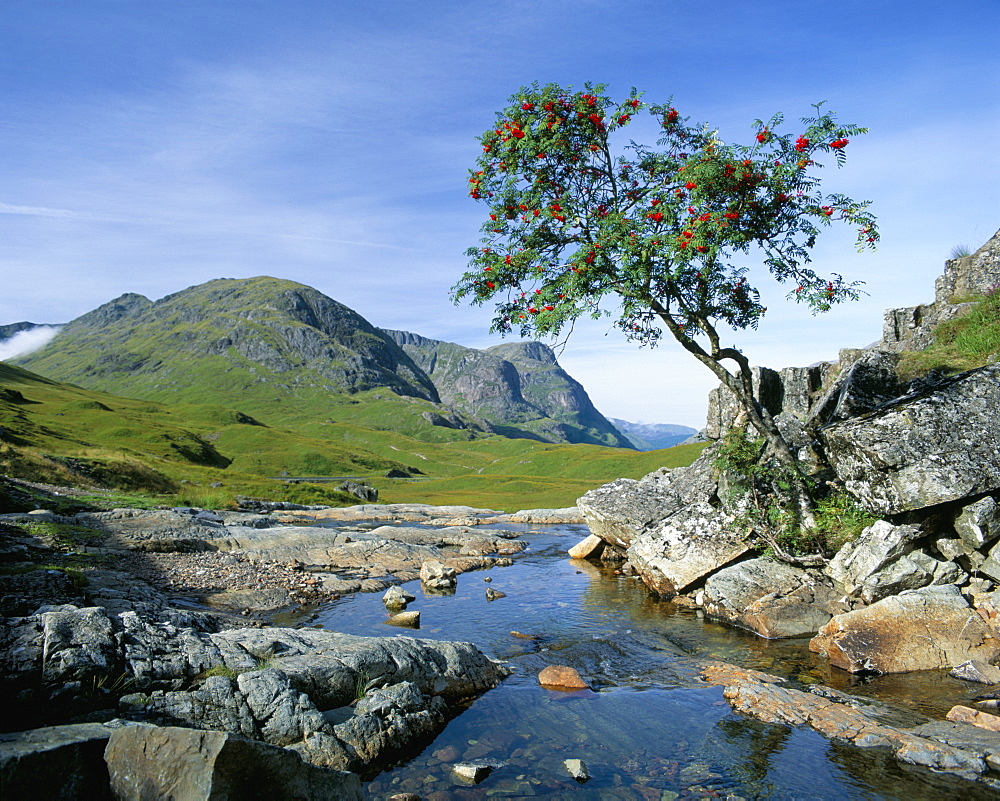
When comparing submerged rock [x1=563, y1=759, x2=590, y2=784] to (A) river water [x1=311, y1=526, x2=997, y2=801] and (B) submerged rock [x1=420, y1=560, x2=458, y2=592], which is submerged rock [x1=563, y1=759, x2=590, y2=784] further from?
(B) submerged rock [x1=420, y1=560, x2=458, y2=592]

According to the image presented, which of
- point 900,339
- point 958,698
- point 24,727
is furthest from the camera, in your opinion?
point 900,339

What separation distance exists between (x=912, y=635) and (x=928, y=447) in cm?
589

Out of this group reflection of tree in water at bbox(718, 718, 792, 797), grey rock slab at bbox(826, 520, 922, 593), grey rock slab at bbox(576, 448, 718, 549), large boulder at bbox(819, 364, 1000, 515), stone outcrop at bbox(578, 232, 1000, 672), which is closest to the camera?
reflection of tree in water at bbox(718, 718, 792, 797)

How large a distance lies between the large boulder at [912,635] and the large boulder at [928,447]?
2.96m

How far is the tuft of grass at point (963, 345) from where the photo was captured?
2375 cm

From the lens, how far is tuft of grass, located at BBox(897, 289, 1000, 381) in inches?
935

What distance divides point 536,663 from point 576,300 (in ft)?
41.9

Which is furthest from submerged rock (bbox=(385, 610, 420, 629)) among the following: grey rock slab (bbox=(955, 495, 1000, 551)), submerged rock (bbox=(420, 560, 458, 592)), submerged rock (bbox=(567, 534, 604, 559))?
submerged rock (bbox=(567, 534, 604, 559))

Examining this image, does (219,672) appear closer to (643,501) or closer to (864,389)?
(643,501)

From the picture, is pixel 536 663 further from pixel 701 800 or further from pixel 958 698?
pixel 958 698

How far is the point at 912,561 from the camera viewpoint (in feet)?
56.9

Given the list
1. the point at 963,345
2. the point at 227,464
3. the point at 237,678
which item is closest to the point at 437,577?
the point at 237,678

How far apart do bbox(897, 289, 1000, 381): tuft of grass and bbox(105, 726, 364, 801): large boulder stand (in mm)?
26943

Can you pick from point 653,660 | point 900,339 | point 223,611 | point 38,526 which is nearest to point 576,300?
point 653,660
